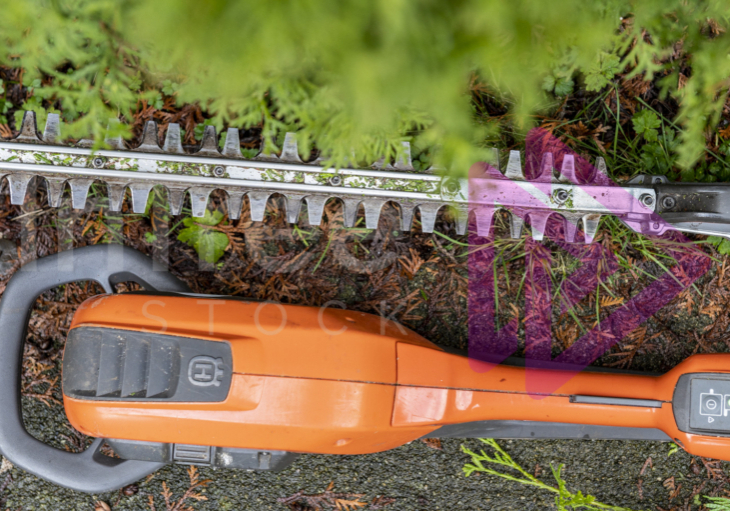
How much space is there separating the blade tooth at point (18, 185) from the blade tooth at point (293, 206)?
1017mm

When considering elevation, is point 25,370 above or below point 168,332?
below

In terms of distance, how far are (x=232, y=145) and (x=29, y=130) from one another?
2.55ft

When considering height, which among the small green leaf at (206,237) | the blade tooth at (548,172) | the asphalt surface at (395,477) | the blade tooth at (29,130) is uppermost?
the blade tooth at (29,130)

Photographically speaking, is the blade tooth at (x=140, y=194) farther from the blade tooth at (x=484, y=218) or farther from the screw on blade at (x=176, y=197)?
the blade tooth at (x=484, y=218)

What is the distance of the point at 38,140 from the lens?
1.98 m

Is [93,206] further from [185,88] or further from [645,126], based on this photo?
[645,126]

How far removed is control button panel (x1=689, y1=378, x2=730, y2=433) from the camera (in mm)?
1946

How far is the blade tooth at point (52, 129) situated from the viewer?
198cm

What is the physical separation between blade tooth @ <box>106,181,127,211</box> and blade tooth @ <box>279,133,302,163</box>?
64 centimetres

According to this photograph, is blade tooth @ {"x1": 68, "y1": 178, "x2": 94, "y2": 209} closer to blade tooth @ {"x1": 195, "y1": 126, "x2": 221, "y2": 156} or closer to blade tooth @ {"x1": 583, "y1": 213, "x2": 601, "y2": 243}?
blade tooth @ {"x1": 195, "y1": 126, "x2": 221, "y2": 156}

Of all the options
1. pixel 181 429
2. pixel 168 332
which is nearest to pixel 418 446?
pixel 181 429

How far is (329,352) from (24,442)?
1.21m

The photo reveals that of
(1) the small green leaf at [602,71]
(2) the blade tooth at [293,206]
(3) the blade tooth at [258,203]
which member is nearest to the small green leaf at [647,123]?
(1) the small green leaf at [602,71]

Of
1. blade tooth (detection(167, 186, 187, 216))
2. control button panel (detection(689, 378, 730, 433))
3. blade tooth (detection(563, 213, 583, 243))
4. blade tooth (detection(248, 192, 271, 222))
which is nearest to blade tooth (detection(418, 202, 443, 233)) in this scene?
blade tooth (detection(563, 213, 583, 243))
